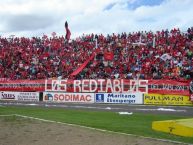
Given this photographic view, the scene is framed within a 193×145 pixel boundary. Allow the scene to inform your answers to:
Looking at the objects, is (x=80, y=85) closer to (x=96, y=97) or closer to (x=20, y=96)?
(x=96, y=97)

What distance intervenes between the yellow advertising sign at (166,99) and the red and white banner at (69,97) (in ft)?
17.9

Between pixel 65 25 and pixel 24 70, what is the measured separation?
7.58 meters

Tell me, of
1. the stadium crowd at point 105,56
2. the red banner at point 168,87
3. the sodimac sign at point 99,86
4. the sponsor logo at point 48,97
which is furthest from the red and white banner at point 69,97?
the red banner at point 168,87

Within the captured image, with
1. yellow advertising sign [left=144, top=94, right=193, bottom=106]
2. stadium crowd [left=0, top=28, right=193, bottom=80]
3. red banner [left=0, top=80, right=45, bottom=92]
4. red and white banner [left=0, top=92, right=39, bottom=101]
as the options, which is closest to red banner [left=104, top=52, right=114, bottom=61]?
stadium crowd [left=0, top=28, right=193, bottom=80]

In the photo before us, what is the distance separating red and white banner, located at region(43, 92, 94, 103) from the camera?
36.5 metres

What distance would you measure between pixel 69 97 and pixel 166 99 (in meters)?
9.40

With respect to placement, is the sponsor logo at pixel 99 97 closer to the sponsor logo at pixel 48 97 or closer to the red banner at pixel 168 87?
the red banner at pixel 168 87

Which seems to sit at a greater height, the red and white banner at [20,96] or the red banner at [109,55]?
the red banner at [109,55]

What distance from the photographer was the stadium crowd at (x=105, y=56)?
1358 inches

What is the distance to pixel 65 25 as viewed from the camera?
48469mm

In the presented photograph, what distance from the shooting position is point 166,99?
32719 mm

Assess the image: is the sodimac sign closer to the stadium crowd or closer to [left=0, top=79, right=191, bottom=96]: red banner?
[left=0, top=79, right=191, bottom=96]: red banner

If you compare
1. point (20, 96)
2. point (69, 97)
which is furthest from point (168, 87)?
point (20, 96)

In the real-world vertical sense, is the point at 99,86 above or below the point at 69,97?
above
